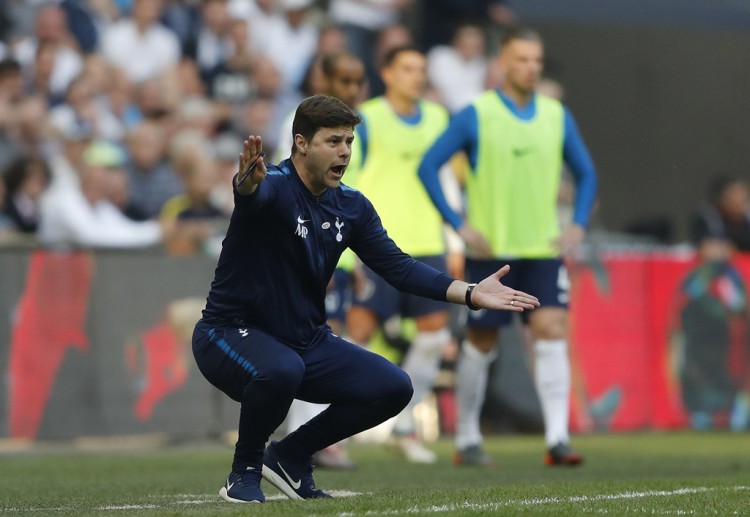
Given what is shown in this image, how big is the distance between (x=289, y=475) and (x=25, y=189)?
6552 mm

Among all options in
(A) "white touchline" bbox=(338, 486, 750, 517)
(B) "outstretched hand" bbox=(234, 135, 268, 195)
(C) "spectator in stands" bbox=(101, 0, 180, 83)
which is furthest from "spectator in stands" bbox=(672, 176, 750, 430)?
(B) "outstretched hand" bbox=(234, 135, 268, 195)

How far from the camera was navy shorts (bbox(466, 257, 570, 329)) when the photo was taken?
32.1ft

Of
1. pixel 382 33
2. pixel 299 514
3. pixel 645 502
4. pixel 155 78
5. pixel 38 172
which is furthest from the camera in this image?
pixel 382 33

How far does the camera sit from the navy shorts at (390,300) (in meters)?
10.2

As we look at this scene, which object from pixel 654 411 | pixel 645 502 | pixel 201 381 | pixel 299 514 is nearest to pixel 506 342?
pixel 654 411

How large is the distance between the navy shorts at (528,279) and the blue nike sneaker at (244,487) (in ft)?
11.0

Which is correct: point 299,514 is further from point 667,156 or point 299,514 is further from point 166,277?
point 667,156

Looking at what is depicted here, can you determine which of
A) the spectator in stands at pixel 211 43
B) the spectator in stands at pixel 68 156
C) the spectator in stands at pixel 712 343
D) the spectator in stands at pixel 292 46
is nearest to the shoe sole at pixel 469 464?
the spectator in stands at pixel 712 343

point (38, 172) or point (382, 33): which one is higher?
point (382, 33)

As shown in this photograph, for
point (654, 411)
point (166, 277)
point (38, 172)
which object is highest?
point (38, 172)

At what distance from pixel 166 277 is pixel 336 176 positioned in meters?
5.78

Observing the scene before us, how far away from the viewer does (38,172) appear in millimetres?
12977

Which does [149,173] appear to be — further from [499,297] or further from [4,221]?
[499,297]

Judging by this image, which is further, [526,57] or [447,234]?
[447,234]
